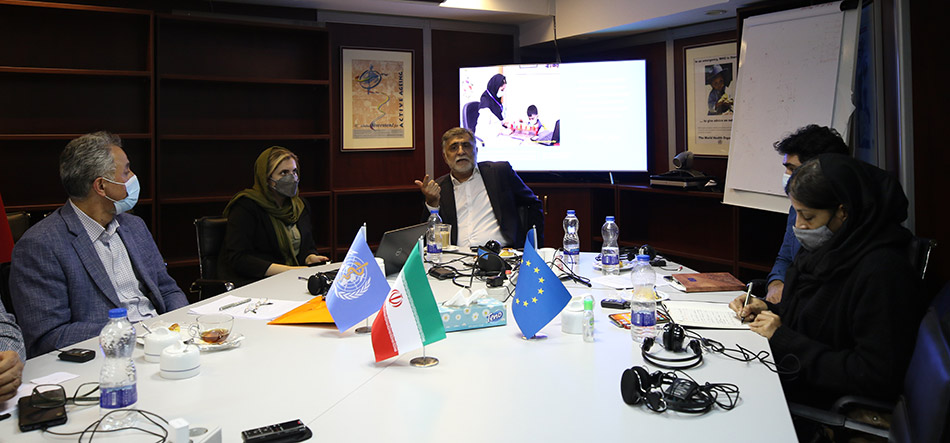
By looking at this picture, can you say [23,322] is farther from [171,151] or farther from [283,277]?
[171,151]

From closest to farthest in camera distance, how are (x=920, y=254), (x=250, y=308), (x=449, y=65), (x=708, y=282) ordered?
(x=920, y=254) → (x=250, y=308) → (x=708, y=282) → (x=449, y=65)

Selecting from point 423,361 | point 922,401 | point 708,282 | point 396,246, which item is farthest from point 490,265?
point 922,401

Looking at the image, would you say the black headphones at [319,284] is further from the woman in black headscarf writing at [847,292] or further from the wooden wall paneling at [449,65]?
the wooden wall paneling at [449,65]

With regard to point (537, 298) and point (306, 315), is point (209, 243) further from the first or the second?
point (537, 298)

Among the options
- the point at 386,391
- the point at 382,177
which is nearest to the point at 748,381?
the point at 386,391

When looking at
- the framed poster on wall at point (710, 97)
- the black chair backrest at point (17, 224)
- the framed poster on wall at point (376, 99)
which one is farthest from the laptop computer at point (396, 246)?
the framed poster on wall at point (710, 97)

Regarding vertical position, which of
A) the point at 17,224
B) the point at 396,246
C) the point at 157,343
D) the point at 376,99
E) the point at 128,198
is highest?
the point at 376,99

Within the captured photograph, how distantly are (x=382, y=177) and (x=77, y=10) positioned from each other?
243 centimetres

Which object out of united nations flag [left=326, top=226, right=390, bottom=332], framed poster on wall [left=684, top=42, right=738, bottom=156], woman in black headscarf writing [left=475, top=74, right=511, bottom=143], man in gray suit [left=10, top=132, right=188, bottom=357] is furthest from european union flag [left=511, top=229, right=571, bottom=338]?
woman in black headscarf writing [left=475, top=74, right=511, bottom=143]

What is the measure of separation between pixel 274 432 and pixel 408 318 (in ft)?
1.79

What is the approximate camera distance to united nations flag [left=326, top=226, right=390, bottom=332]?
205cm

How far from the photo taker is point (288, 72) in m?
5.22

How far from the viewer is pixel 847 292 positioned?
2.01 metres

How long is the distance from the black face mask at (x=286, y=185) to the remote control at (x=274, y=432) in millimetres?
2422
